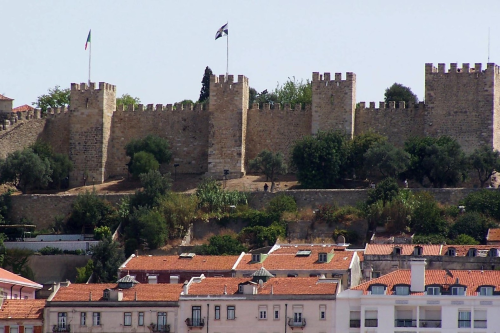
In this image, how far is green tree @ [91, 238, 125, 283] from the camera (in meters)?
56.4

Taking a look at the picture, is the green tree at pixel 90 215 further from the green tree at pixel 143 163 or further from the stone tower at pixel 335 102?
the stone tower at pixel 335 102

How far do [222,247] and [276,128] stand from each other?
1341 centimetres

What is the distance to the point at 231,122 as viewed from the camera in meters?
70.6

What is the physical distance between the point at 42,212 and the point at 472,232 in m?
18.0

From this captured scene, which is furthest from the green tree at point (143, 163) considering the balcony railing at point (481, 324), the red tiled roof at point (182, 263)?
the balcony railing at point (481, 324)

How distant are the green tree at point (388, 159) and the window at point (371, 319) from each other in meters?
21.9

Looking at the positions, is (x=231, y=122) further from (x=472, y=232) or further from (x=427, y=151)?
(x=472, y=232)

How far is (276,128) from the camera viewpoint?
7119 cm

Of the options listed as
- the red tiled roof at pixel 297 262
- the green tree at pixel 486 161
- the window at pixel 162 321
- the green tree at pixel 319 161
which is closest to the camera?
the window at pixel 162 321

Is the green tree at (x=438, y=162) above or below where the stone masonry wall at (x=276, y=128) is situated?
below

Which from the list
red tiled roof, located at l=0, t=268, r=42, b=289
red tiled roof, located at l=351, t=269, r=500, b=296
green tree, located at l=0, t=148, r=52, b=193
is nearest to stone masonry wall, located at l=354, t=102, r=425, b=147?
green tree, located at l=0, t=148, r=52, b=193

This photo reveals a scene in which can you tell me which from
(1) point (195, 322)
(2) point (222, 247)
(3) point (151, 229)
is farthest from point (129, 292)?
(3) point (151, 229)

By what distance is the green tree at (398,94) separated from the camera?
80562mm

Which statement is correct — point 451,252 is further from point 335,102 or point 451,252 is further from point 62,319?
point 335,102
